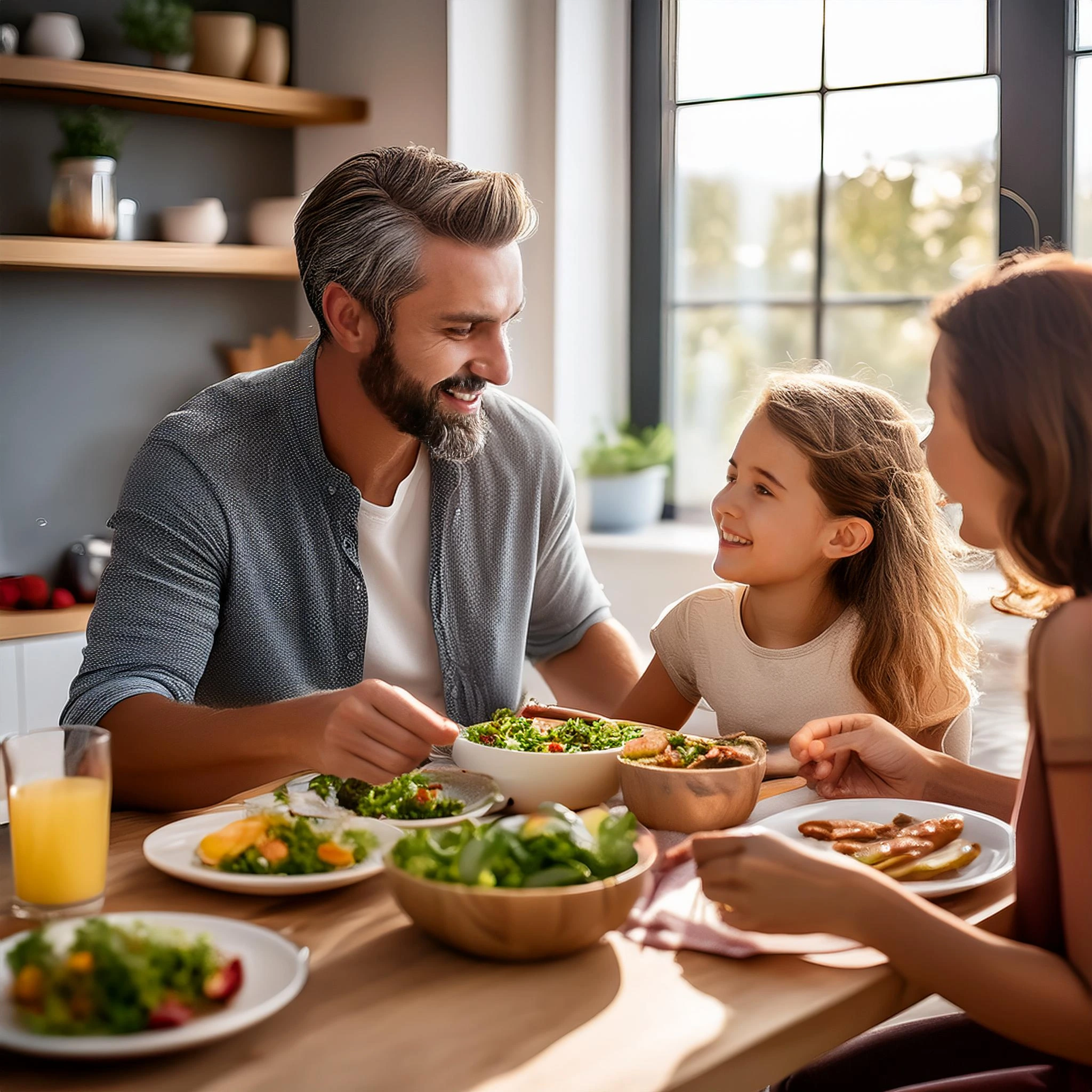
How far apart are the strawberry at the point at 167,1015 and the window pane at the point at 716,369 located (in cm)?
268

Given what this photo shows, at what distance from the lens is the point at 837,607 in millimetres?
1763

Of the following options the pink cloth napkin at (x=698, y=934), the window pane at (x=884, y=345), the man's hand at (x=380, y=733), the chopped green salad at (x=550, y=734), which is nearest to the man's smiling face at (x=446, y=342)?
the chopped green salad at (x=550, y=734)

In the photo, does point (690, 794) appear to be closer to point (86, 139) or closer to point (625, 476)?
point (625, 476)

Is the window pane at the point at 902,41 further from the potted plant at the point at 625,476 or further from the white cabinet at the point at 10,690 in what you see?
the white cabinet at the point at 10,690

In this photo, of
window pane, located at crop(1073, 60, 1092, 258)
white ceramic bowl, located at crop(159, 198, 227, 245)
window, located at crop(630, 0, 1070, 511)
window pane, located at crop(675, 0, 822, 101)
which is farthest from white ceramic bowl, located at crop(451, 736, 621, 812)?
window pane, located at crop(675, 0, 822, 101)

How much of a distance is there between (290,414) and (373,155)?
394 mm

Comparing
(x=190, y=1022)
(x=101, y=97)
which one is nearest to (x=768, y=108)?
(x=101, y=97)

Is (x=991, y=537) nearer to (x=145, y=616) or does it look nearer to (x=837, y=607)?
(x=837, y=607)

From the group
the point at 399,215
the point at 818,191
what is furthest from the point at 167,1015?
the point at 818,191

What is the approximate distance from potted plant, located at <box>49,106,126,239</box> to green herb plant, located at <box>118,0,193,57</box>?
21 cm

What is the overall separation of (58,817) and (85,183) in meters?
2.36

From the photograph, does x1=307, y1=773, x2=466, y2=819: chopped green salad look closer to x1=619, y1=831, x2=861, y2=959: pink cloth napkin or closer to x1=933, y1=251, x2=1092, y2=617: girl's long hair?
A: x1=619, y1=831, x2=861, y2=959: pink cloth napkin

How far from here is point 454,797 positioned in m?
1.30

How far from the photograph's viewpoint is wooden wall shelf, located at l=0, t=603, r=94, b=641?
293 centimetres
